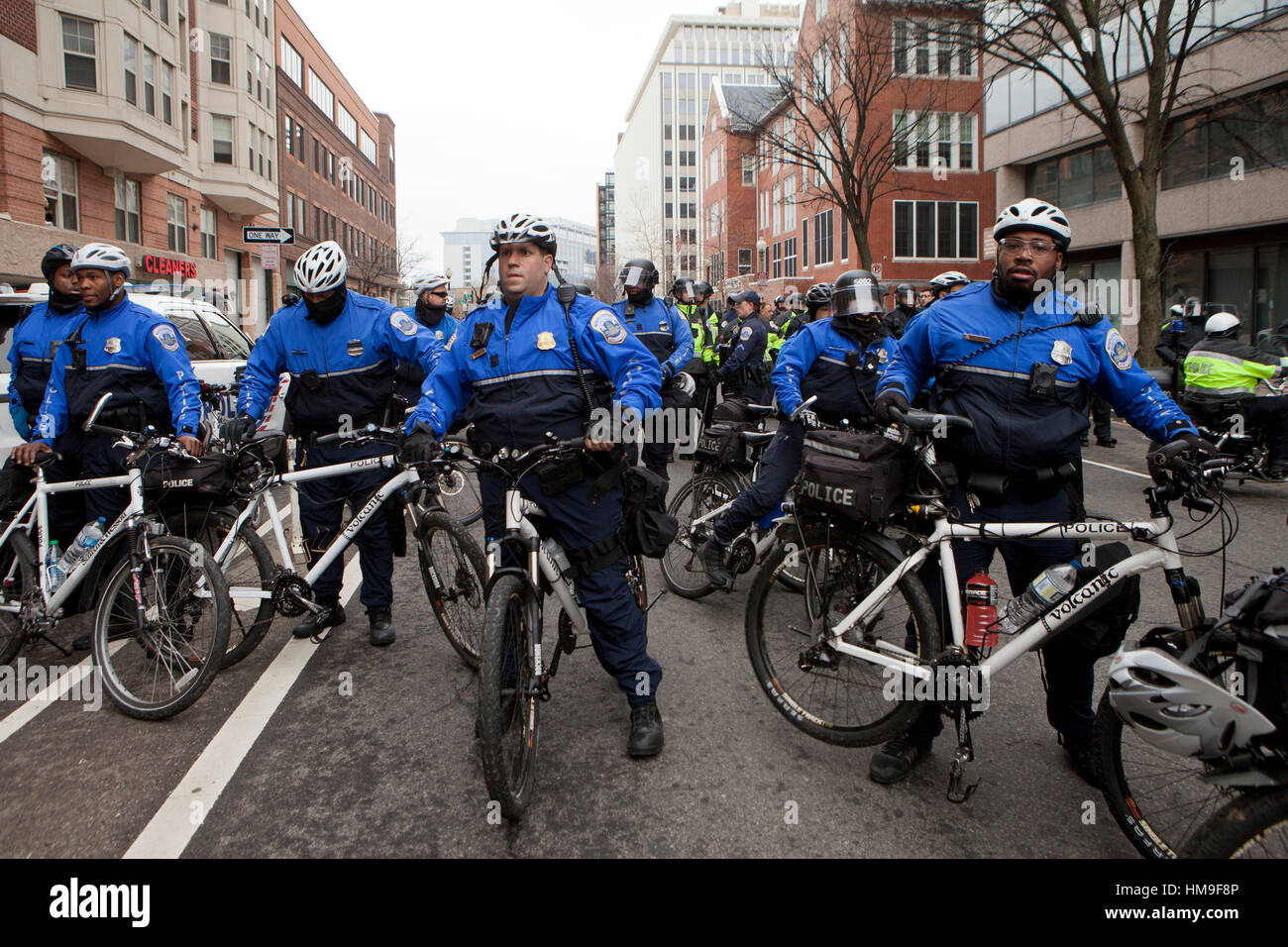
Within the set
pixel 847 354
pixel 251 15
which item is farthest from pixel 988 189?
pixel 847 354

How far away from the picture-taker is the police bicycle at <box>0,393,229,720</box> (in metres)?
4.21

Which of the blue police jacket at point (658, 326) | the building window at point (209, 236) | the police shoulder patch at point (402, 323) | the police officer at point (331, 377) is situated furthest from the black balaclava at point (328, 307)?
the building window at point (209, 236)

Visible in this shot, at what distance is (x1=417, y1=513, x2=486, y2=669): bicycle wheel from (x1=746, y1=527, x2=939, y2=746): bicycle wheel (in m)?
1.41

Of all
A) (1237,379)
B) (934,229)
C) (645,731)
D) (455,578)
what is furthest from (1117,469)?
(934,229)

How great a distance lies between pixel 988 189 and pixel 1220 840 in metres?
42.4

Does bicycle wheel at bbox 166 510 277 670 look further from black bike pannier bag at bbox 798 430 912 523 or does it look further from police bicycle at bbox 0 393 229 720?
black bike pannier bag at bbox 798 430 912 523

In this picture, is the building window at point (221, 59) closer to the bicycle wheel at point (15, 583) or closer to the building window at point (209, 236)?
the building window at point (209, 236)

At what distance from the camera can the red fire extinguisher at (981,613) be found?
336cm

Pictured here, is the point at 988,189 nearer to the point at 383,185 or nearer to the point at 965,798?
the point at 965,798

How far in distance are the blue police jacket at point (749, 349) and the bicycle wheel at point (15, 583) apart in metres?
7.28

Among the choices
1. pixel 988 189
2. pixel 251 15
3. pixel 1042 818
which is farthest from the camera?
pixel 988 189

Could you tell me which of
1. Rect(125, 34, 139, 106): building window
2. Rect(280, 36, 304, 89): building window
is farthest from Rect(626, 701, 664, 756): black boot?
Rect(280, 36, 304, 89): building window
